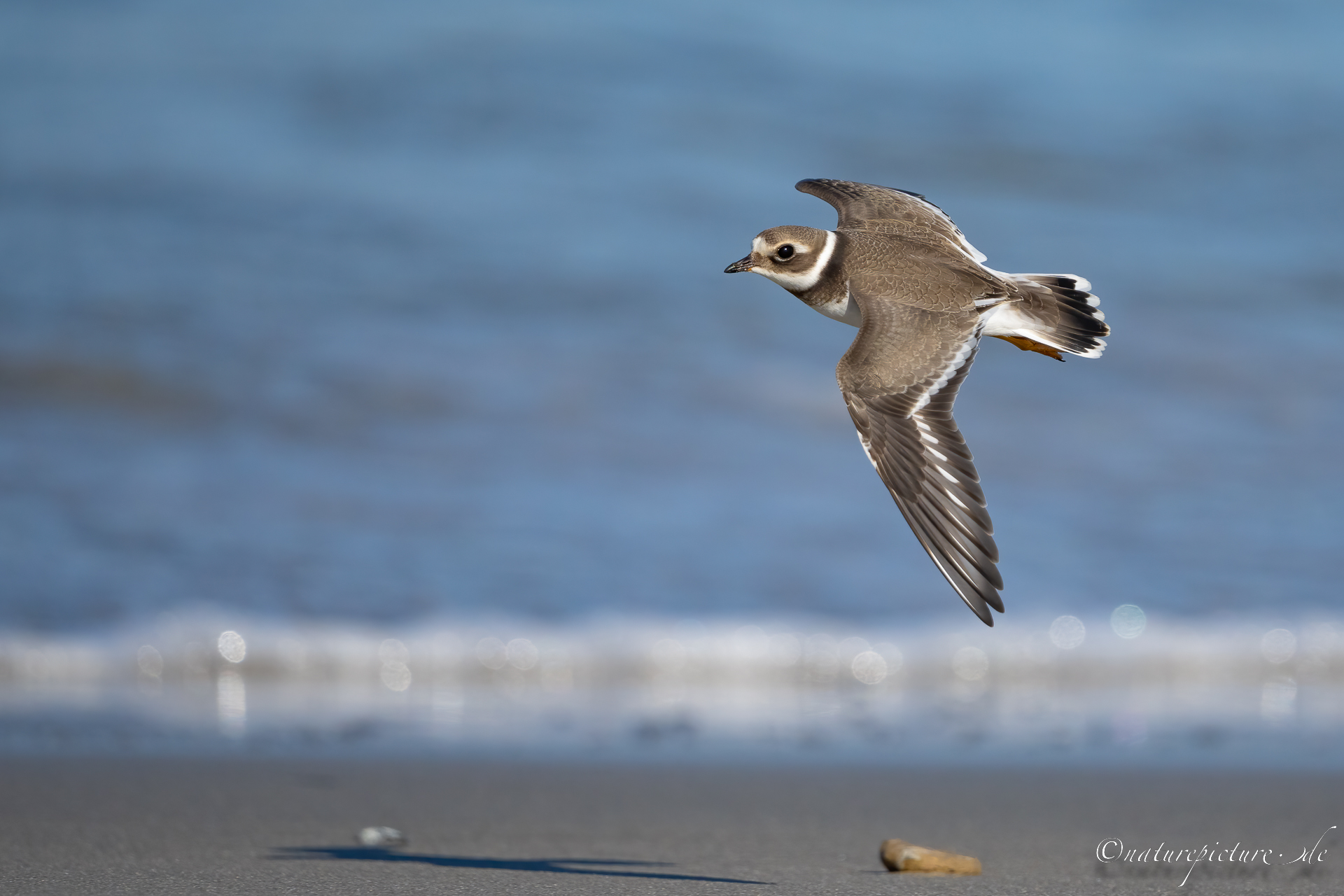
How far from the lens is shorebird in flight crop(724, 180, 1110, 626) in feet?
11.8

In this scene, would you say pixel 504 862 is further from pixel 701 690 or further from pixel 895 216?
pixel 701 690

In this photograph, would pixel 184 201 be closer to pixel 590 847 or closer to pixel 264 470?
pixel 264 470

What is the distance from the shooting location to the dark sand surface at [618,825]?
129 inches

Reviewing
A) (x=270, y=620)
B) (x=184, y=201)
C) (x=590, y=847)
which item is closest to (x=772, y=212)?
(x=184, y=201)

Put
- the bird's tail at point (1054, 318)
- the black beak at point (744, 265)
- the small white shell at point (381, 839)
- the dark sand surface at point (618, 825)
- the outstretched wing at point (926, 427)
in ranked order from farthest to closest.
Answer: the black beak at point (744, 265), the bird's tail at point (1054, 318), the small white shell at point (381, 839), the outstretched wing at point (926, 427), the dark sand surface at point (618, 825)

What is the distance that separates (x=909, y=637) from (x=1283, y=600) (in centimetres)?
207

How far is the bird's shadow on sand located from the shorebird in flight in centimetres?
96

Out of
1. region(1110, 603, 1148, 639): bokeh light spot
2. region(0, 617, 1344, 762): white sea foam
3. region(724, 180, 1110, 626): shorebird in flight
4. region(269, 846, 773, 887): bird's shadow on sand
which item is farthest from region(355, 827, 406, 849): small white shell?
region(1110, 603, 1148, 639): bokeh light spot

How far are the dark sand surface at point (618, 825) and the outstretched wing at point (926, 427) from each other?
0.76 metres

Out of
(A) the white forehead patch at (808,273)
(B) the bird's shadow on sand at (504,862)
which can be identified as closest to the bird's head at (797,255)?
(A) the white forehead patch at (808,273)

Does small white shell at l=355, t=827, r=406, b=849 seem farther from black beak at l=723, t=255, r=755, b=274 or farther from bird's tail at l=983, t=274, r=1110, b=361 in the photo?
bird's tail at l=983, t=274, r=1110, b=361

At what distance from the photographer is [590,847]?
3.76 meters

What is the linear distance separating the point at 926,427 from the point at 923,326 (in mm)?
404

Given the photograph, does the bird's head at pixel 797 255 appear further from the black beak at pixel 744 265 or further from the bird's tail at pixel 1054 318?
the bird's tail at pixel 1054 318
